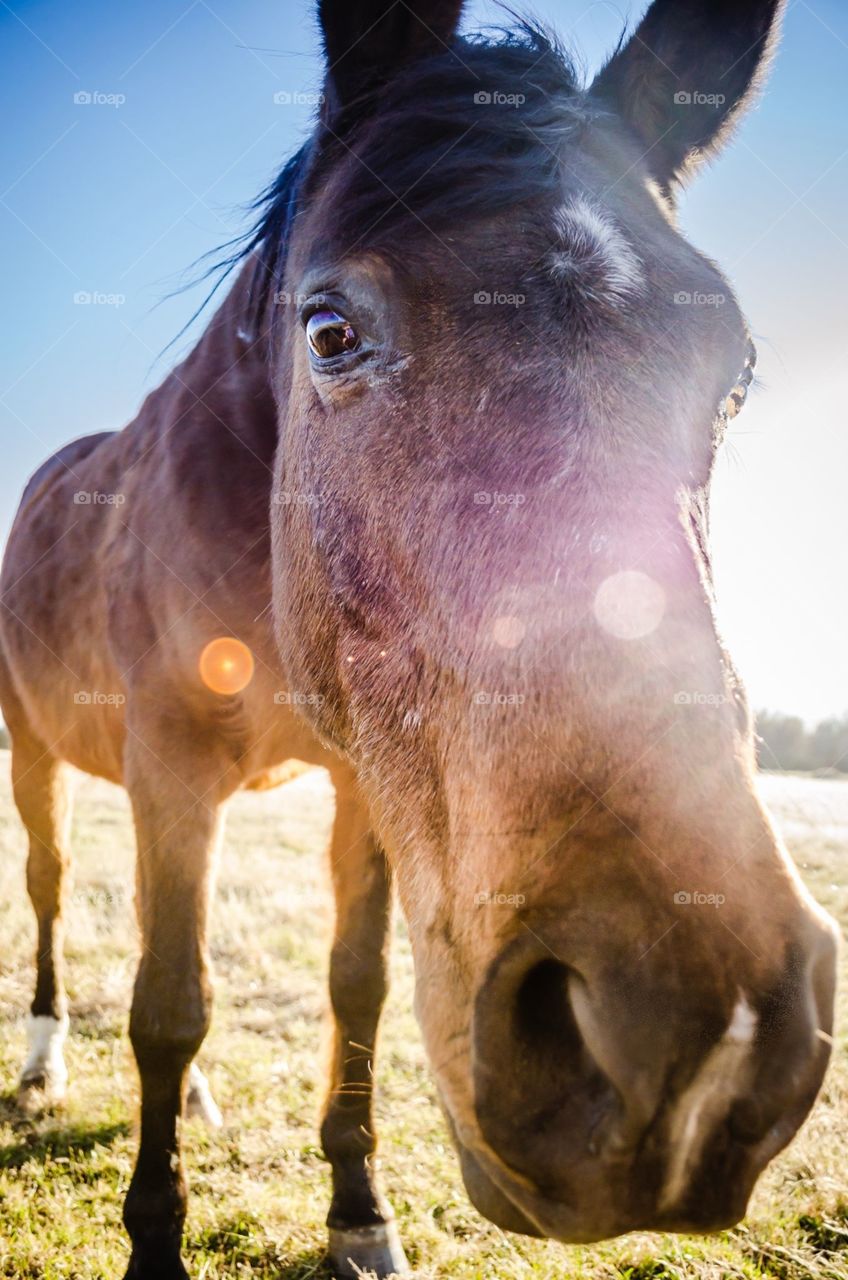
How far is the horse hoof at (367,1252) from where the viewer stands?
3.02m

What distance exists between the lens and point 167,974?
297 cm

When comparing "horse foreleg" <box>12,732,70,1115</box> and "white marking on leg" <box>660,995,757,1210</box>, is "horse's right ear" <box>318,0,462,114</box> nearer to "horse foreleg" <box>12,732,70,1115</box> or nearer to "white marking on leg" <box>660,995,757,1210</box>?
"white marking on leg" <box>660,995,757,1210</box>

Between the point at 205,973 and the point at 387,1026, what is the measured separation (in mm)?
2609

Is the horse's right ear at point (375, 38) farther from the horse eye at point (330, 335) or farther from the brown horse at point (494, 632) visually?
the horse eye at point (330, 335)

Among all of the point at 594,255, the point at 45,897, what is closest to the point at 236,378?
the point at 594,255

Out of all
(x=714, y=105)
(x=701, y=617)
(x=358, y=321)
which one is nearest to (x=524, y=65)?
(x=714, y=105)

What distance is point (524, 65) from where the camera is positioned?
245 cm

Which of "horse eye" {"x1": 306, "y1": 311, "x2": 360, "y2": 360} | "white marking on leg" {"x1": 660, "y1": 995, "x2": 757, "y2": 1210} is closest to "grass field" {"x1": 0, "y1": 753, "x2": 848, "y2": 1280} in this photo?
"white marking on leg" {"x1": 660, "y1": 995, "x2": 757, "y2": 1210}

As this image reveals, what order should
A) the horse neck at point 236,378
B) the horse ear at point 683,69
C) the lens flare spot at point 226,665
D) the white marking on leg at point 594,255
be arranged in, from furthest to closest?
the horse neck at point 236,378 → the lens flare spot at point 226,665 → the horse ear at point 683,69 → the white marking on leg at point 594,255

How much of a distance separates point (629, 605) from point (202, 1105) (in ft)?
12.8

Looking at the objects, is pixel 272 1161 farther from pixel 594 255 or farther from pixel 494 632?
pixel 594 255

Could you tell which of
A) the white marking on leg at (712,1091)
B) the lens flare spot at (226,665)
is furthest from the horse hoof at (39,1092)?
the white marking on leg at (712,1091)

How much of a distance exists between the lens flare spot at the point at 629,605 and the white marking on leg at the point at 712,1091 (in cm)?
59

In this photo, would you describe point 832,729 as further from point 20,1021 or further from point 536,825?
point 536,825
